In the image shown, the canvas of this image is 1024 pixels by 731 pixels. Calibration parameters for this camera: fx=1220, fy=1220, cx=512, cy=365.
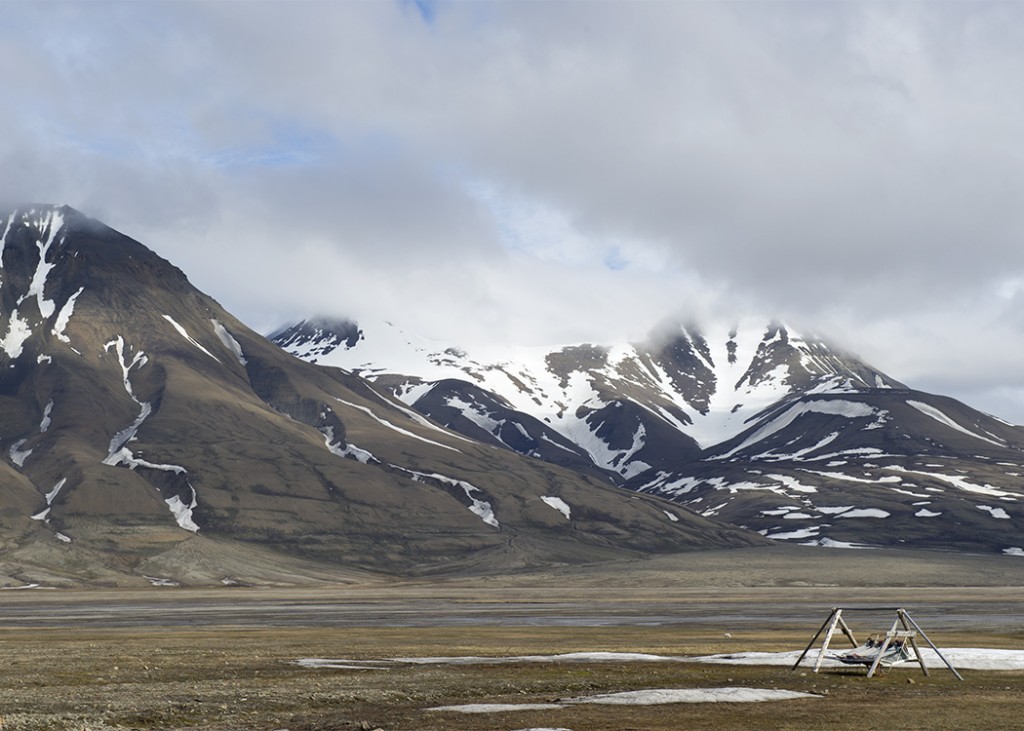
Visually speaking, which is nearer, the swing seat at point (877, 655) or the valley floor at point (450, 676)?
the valley floor at point (450, 676)

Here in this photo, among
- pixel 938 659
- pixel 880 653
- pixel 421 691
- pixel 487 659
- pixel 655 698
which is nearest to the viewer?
pixel 655 698

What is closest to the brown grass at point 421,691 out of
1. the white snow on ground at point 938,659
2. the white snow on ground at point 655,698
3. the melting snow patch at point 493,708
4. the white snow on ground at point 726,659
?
the melting snow patch at point 493,708

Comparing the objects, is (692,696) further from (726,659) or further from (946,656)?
(946,656)

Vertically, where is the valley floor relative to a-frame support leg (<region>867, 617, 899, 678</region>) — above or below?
below

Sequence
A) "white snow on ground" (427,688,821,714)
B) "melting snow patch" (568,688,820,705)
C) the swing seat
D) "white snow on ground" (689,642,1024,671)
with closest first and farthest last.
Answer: "white snow on ground" (427,688,821,714) < "melting snow patch" (568,688,820,705) < the swing seat < "white snow on ground" (689,642,1024,671)

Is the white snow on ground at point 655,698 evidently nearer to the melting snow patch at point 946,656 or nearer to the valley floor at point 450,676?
the valley floor at point 450,676

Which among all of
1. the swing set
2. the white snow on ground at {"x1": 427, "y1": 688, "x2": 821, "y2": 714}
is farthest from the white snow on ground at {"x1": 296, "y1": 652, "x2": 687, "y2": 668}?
→ the white snow on ground at {"x1": 427, "y1": 688, "x2": 821, "y2": 714}

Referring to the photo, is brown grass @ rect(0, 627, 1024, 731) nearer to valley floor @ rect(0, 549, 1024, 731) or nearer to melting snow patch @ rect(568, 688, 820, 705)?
valley floor @ rect(0, 549, 1024, 731)

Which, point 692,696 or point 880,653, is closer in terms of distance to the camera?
point 692,696

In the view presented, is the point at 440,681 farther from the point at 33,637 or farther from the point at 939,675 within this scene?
the point at 33,637

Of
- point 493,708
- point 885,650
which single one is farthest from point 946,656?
point 493,708

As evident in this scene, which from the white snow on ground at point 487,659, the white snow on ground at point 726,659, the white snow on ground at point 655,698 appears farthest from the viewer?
the white snow on ground at point 487,659

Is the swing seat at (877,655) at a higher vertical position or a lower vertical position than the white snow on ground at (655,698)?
higher

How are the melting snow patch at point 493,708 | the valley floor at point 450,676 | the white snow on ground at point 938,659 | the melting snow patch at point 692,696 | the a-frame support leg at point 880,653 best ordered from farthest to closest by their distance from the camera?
the white snow on ground at point 938,659, the a-frame support leg at point 880,653, the melting snow patch at point 692,696, the melting snow patch at point 493,708, the valley floor at point 450,676
